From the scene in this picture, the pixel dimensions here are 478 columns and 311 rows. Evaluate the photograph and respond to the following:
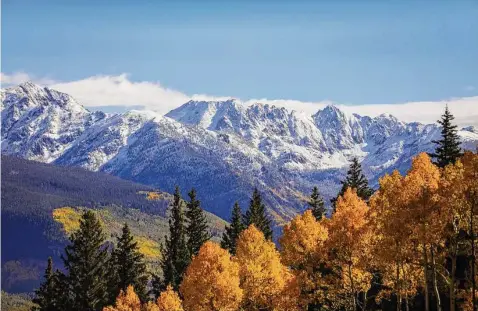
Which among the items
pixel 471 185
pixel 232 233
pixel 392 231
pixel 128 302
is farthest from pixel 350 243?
pixel 232 233

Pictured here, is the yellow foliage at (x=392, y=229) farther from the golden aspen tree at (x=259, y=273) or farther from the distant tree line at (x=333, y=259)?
the golden aspen tree at (x=259, y=273)

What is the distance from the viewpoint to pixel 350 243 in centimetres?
5069

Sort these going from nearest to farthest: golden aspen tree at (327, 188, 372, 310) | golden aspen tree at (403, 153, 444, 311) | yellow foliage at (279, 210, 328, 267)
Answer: golden aspen tree at (403, 153, 444, 311), golden aspen tree at (327, 188, 372, 310), yellow foliage at (279, 210, 328, 267)

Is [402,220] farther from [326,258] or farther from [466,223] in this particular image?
[326,258]

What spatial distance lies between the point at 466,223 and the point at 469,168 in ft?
16.1

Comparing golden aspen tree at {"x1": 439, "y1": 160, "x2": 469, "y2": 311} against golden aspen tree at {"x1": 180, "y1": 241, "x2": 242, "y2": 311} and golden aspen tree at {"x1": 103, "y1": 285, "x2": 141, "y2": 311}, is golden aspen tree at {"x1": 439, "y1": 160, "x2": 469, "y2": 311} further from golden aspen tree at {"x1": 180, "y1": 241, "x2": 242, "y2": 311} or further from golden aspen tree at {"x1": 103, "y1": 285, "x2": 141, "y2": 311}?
golden aspen tree at {"x1": 103, "y1": 285, "x2": 141, "y2": 311}

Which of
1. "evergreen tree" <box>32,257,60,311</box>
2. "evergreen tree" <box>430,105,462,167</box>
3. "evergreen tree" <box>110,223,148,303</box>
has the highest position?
"evergreen tree" <box>430,105,462,167</box>

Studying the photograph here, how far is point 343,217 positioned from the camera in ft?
168

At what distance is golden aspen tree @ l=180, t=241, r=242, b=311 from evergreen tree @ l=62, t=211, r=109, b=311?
60.0 ft

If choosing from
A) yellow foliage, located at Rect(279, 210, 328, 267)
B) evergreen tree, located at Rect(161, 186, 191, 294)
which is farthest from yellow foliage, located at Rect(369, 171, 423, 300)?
evergreen tree, located at Rect(161, 186, 191, 294)

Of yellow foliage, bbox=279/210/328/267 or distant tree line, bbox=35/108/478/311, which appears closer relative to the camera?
distant tree line, bbox=35/108/478/311

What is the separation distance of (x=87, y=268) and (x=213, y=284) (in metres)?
22.8

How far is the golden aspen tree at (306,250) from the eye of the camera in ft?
190

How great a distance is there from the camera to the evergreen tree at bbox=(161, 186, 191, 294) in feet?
302
